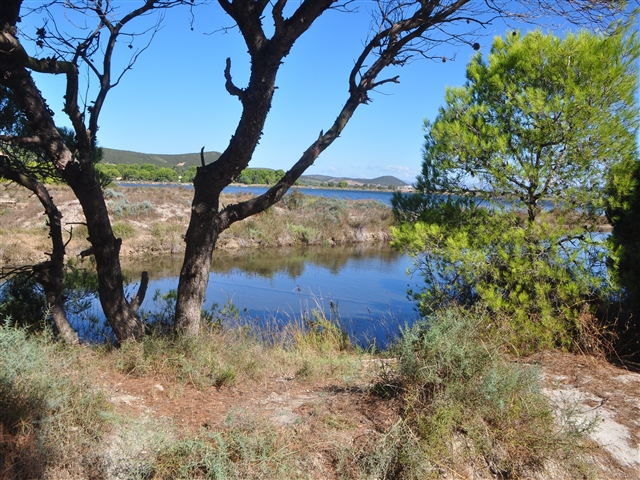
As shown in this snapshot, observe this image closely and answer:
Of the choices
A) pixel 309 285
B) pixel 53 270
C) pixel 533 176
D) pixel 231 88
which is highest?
pixel 231 88

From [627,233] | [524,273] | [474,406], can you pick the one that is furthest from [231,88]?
[627,233]

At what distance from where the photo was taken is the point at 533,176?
694 centimetres

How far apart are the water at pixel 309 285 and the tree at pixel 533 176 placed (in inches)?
76.0

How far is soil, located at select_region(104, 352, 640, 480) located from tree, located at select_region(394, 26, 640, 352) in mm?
1465

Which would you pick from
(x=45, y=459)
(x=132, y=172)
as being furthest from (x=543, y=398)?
(x=132, y=172)

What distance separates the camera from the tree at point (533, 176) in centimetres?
655

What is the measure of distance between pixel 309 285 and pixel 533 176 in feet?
31.3

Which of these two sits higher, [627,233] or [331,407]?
[627,233]

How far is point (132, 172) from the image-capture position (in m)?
77.2

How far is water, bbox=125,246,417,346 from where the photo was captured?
11.4 meters

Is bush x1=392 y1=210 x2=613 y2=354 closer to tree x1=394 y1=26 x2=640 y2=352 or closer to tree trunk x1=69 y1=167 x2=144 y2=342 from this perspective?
tree x1=394 y1=26 x2=640 y2=352

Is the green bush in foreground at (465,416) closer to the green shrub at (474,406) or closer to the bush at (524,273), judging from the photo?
the green shrub at (474,406)

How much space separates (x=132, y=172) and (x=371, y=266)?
6607 centimetres

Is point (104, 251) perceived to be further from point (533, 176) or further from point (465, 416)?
point (533, 176)
